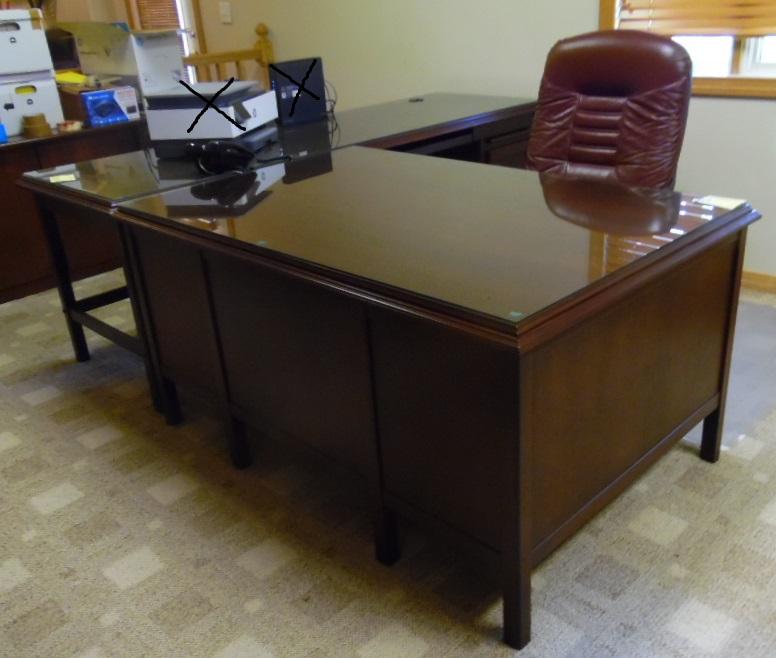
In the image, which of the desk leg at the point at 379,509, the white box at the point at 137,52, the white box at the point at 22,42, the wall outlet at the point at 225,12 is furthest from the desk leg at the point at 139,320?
the wall outlet at the point at 225,12

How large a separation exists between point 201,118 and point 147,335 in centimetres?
74

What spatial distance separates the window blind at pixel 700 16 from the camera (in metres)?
2.72

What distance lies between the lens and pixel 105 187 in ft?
7.54

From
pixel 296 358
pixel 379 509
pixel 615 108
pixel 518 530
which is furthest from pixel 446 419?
pixel 615 108

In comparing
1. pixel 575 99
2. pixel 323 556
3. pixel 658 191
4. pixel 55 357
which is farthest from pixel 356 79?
pixel 323 556

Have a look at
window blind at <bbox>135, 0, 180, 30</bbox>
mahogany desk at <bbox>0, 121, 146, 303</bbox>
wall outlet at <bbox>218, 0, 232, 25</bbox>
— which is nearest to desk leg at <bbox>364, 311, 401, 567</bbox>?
mahogany desk at <bbox>0, 121, 146, 303</bbox>

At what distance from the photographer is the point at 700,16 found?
287 centimetres

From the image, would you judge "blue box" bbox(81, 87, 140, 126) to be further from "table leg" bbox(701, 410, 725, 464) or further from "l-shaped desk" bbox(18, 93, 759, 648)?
"table leg" bbox(701, 410, 725, 464)

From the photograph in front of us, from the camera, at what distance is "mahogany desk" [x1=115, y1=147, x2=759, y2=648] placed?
1.35m

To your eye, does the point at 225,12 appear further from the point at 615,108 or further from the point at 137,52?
the point at 615,108

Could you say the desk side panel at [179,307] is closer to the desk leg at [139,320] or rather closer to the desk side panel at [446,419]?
the desk leg at [139,320]

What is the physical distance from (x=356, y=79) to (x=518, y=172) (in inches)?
91.2

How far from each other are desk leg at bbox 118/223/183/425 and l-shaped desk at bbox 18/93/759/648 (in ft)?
0.07

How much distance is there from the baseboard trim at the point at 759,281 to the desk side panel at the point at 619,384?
136 centimetres
